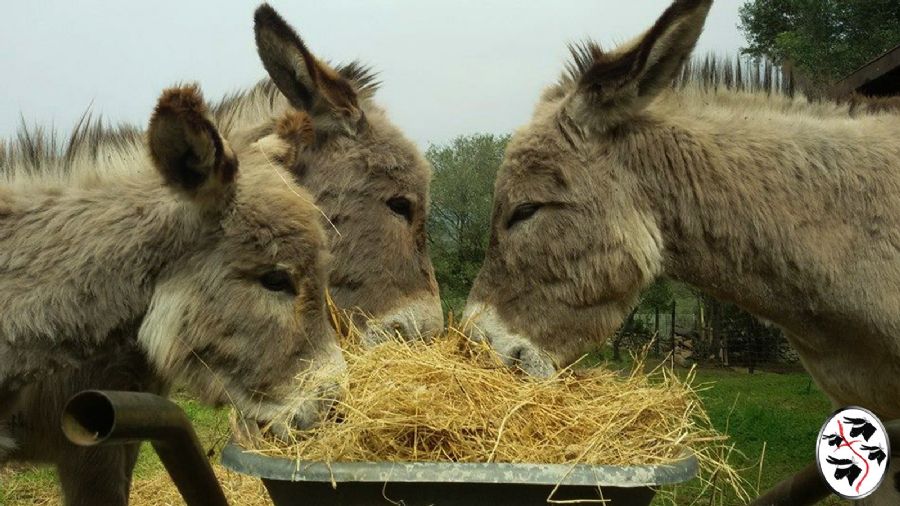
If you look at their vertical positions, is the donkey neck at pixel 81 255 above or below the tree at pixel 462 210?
above

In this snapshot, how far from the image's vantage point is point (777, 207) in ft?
10.5

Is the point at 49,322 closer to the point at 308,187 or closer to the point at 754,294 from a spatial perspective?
the point at 308,187

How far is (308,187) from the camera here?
4.21 m

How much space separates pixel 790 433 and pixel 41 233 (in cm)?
851

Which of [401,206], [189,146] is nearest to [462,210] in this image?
[401,206]

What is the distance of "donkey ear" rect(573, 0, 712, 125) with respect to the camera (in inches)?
126

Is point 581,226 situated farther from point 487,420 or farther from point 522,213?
point 487,420

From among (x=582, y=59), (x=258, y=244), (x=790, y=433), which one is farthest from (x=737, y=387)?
(x=258, y=244)

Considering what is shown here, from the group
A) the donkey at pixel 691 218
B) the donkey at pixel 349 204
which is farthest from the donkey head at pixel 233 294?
the donkey at pixel 691 218

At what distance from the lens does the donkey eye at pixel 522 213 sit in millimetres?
3557

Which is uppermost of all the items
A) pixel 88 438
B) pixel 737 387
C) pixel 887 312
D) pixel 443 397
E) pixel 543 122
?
pixel 543 122

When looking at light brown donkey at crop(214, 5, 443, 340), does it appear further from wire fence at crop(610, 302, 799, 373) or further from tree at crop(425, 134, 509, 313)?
wire fence at crop(610, 302, 799, 373)

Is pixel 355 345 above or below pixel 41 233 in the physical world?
below

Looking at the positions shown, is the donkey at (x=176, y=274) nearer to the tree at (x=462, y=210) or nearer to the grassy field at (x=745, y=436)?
the grassy field at (x=745, y=436)
